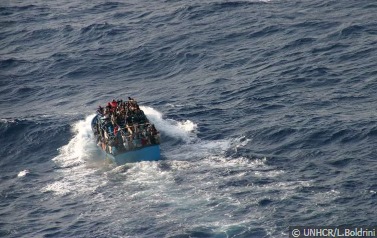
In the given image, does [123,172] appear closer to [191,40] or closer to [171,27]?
[191,40]

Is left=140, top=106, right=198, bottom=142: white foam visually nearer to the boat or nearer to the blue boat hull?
the boat

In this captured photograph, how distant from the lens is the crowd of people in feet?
250

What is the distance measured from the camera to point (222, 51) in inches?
4018

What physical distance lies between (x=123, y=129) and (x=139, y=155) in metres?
4.47

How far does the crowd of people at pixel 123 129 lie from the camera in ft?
250

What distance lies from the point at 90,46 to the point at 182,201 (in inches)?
1988

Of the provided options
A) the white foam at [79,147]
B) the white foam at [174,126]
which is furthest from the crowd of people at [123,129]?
the white foam at [174,126]

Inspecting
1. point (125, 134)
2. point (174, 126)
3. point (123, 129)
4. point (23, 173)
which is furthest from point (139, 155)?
point (23, 173)

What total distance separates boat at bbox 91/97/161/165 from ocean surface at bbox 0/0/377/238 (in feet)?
4.28

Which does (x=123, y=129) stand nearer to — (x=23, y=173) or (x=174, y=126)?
(x=174, y=126)

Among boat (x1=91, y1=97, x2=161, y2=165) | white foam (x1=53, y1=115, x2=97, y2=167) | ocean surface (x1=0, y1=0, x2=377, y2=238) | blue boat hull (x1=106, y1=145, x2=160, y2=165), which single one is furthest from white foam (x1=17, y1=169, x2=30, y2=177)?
blue boat hull (x1=106, y1=145, x2=160, y2=165)

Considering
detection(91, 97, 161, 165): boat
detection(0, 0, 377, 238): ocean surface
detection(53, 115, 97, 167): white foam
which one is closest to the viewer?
detection(0, 0, 377, 238): ocean surface

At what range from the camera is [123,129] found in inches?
3100

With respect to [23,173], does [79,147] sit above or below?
above
